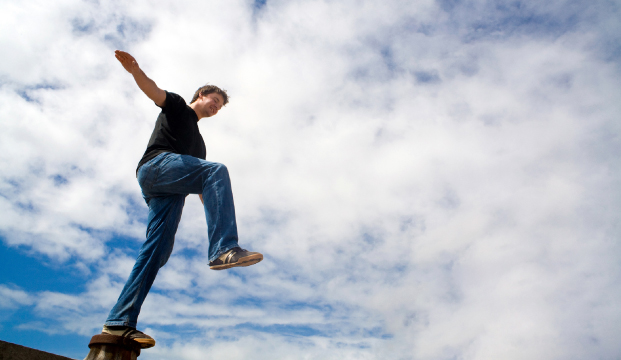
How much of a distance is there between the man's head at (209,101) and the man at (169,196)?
1.10ft

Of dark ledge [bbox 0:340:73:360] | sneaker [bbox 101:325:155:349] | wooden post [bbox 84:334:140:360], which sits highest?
sneaker [bbox 101:325:155:349]

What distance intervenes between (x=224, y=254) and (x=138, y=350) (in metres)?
1.28

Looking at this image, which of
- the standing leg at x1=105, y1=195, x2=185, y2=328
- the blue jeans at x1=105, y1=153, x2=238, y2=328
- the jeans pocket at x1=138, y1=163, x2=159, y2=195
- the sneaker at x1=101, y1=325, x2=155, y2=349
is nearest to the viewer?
the sneaker at x1=101, y1=325, x2=155, y2=349

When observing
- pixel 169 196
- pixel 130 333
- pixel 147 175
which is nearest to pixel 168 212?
pixel 169 196

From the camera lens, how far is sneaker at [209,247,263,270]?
3875mm

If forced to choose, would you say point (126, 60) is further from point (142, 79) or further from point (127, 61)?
point (142, 79)

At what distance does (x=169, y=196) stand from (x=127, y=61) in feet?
5.17

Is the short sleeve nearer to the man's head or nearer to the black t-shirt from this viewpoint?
the black t-shirt

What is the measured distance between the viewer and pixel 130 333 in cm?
376

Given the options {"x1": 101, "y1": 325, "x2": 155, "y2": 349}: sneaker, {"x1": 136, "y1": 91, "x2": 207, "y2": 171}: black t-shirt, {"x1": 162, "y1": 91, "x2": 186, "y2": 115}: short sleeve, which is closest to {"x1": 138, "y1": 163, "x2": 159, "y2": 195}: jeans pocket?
{"x1": 136, "y1": 91, "x2": 207, "y2": 171}: black t-shirt

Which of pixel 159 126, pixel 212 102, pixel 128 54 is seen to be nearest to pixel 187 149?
pixel 159 126

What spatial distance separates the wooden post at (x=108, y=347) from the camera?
3.58m

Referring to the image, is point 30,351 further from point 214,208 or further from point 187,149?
point 187,149

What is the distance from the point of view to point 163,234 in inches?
174
